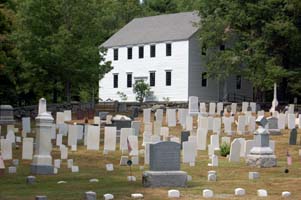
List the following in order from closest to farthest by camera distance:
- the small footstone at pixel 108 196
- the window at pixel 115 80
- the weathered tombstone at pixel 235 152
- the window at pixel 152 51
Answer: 1. the small footstone at pixel 108 196
2. the weathered tombstone at pixel 235 152
3. the window at pixel 152 51
4. the window at pixel 115 80

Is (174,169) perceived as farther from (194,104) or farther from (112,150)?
(194,104)

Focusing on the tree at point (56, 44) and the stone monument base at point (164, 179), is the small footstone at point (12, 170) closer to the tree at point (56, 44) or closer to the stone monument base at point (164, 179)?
the stone monument base at point (164, 179)

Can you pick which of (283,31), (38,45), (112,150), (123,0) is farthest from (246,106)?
(123,0)

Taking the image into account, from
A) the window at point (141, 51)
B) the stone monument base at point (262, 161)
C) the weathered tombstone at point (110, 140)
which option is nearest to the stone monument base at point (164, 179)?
the stone monument base at point (262, 161)

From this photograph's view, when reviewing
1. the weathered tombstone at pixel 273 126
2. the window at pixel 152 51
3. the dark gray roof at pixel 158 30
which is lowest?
the weathered tombstone at pixel 273 126

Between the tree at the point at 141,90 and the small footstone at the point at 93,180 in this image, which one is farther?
the tree at the point at 141,90

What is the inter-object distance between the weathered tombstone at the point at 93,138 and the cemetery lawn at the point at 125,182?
2116 millimetres

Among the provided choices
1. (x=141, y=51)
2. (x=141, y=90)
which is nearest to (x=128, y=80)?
(x=141, y=51)

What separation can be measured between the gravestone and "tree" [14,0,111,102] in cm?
3277

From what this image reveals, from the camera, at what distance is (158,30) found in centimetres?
6825

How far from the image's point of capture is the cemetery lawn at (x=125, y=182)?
52.0ft

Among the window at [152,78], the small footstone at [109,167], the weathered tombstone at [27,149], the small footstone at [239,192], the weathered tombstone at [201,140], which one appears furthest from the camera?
the window at [152,78]

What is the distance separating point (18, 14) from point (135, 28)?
74.3 feet

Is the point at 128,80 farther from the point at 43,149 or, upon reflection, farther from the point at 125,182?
the point at 125,182
